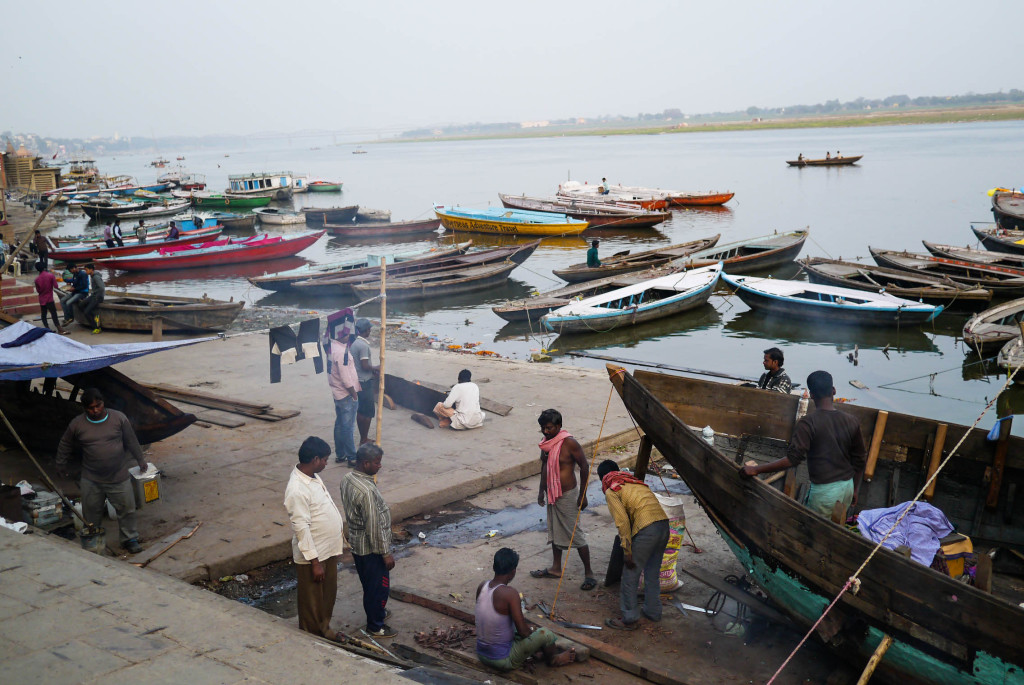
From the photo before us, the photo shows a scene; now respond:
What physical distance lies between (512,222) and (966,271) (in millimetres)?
20480

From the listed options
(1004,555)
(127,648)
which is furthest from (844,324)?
(127,648)

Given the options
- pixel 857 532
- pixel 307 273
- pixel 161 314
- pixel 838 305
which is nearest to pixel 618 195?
pixel 307 273

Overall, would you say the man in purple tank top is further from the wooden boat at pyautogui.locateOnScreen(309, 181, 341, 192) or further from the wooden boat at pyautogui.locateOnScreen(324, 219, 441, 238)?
the wooden boat at pyautogui.locateOnScreen(309, 181, 341, 192)

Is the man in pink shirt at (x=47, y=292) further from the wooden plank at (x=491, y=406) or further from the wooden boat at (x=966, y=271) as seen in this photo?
the wooden boat at (x=966, y=271)

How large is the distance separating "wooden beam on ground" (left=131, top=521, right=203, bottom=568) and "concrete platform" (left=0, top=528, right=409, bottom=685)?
32.1 inches

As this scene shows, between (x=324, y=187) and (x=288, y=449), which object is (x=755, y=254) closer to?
(x=288, y=449)

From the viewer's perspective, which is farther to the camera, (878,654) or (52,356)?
(52,356)

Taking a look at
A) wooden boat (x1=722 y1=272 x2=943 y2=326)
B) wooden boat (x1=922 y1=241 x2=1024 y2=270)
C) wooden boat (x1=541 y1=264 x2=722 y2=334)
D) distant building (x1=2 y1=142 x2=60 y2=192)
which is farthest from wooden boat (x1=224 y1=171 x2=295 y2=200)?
wooden boat (x1=922 y1=241 x2=1024 y2=270)

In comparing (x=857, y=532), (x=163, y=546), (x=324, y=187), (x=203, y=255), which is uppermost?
(x=324, y=187)

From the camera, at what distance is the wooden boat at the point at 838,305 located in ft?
69.0

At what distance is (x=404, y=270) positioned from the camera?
27.7 metres

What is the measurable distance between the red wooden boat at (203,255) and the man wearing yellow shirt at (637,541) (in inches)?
1124

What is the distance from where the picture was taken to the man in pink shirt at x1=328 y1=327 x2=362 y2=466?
8883mm

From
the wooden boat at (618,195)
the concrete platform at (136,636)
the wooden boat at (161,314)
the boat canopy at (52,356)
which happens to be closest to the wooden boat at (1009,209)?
the wooden boat at (618,195)
